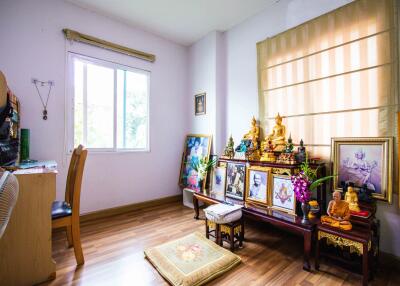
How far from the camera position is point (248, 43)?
2861 millimetres

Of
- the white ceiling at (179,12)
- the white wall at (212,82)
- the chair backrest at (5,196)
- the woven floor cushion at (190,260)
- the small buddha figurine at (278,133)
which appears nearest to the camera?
the chair backrest at (5,196)

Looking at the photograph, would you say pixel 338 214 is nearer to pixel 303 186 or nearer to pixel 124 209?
pixel 303 186

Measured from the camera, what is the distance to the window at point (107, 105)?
2674 millimetres

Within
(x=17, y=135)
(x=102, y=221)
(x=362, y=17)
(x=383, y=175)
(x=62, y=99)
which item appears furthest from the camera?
(x=102, y=221)

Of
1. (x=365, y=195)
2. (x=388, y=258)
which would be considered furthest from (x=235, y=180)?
(x=388, y=258)

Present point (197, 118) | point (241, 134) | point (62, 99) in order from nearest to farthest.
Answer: point (62, 99) → point (241, 134) → point (197, 118)

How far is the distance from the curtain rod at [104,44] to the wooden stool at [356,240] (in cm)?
320

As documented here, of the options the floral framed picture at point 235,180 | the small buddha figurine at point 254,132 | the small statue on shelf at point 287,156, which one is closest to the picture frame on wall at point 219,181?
the floral framed picture at point 235,180

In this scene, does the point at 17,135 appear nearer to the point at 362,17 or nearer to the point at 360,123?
the point at 360,123

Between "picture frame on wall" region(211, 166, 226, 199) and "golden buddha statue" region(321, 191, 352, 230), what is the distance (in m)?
1.23

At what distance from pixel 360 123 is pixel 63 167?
336cm

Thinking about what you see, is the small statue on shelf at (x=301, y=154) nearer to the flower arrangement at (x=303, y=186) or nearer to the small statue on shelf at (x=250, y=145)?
the flower arrangement at (x=303, y=186)

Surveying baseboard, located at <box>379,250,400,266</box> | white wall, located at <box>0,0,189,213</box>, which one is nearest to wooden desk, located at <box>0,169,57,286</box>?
white wall, located at <box>0,0,189,213</box>

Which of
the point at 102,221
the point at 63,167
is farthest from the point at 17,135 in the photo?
the point at 102,221
